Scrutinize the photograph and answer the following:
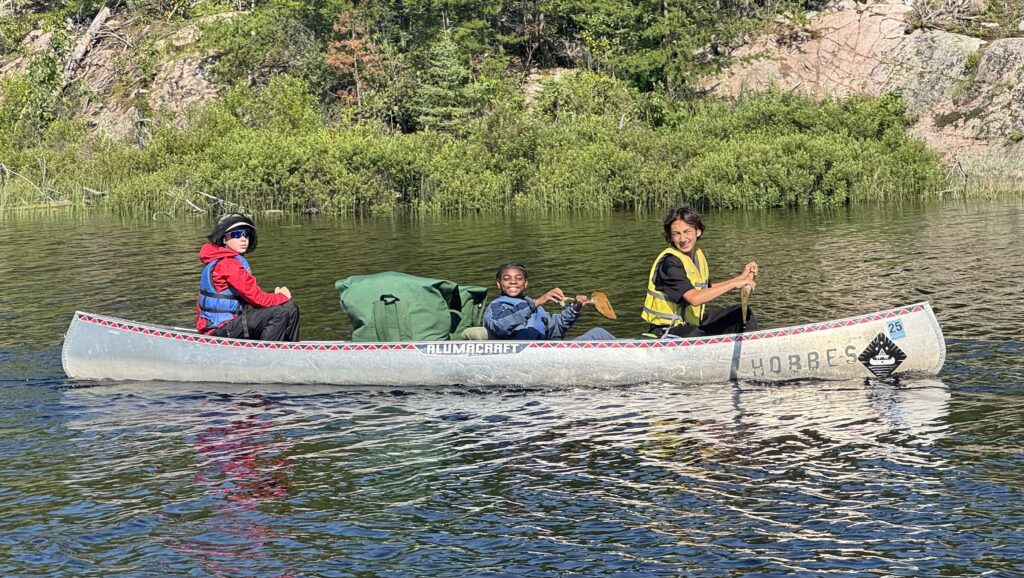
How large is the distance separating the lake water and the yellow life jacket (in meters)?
0.75

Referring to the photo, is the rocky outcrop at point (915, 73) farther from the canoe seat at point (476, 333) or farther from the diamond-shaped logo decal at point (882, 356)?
the canoe seat at point (476, 333)

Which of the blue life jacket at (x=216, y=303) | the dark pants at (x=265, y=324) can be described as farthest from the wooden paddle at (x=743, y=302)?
the blue life jacket at (x=216, y=303)

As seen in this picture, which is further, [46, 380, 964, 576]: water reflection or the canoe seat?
the canoe seat

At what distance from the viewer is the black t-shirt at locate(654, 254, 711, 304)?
11883 mm

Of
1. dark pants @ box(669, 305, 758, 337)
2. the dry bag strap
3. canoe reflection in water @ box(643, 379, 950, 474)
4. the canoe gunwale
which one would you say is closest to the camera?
canoe reflection in water @ box(643, 379, 950, 474)

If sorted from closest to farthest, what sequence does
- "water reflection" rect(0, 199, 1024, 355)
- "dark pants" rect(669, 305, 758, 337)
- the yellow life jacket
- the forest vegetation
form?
the yellow life jacket, "dark pants" rect(669, 305, 758, 337), "water reflection" rect(0, 199, 1024, 355), the forest vegetation

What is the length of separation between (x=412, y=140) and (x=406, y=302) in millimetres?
23018

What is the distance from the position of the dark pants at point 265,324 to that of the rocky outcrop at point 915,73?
24.1 m

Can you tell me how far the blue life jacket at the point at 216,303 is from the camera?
1302 cm

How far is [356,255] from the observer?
24391 millimetres

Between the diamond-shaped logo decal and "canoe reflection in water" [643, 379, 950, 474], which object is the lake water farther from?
the diamond-shaped logo decal

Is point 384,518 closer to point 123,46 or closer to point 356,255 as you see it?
point 356,255

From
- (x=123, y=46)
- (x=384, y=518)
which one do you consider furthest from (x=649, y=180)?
(x=123, y=46)

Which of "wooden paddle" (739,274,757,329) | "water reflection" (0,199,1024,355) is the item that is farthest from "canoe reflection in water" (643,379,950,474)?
"water reflection" (0,199,1024,355)
